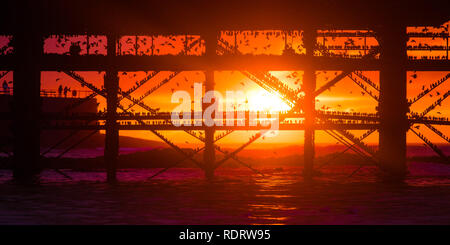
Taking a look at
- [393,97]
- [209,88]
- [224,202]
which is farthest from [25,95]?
[393,97]

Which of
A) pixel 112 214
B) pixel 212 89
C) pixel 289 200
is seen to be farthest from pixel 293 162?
pixel 112 214

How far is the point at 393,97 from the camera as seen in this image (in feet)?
59.6

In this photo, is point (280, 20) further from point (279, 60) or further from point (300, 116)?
point (300, 116)

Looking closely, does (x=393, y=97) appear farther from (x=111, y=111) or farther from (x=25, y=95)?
(x=25, y=95)

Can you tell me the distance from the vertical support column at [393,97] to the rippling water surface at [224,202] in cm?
78

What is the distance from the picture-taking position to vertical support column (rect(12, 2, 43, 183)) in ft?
58.8

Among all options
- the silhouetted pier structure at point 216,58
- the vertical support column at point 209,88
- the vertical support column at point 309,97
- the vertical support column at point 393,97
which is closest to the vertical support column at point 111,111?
the silhouetted pier structure at point 216,58

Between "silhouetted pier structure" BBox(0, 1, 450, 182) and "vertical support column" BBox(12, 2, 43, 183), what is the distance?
0.02 m

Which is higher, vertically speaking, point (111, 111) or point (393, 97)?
point (393, 97)

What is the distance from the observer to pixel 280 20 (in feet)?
59.6

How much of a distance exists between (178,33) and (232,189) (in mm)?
5016

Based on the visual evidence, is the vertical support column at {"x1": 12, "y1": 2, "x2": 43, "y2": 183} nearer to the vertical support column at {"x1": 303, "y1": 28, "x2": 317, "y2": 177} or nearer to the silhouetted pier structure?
the silhouetted pier structure

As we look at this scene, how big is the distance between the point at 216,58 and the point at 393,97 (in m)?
4.42
